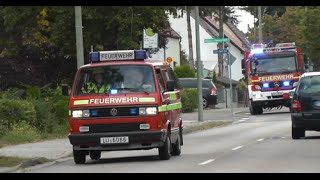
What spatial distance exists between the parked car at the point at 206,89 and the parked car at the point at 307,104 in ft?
89.1

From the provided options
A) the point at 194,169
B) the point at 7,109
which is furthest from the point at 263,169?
the point at 7,109

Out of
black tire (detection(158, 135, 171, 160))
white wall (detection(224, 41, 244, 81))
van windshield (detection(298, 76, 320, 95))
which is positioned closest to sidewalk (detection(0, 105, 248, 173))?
black tire (detection(158, 135, 171, 160))

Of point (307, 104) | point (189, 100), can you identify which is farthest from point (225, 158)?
point (189, 100)

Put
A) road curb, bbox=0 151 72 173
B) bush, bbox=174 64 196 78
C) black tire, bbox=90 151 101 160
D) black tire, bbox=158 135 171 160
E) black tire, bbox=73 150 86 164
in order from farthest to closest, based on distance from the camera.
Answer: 1. bush, bbox=174 64 196 78
2. black tire, bbox=90 151 101 160
3. black tire, bbox=73 150 86 164
4. black tire, bbox=158 135 171 160
5. road curb, bbox=0 151 72 173

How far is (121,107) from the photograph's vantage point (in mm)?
18000

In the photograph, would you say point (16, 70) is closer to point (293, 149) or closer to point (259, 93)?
point (259, 93)

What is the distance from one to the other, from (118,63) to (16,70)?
1807 cm

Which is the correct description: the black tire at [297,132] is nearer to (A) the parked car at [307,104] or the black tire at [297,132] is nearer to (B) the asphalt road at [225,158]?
(A) the parked car at [307,104]

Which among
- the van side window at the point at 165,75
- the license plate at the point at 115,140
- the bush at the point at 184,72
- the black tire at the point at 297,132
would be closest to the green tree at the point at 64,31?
the black tire at the point at 297,132

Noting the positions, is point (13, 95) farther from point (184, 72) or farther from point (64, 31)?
point (184, 72)

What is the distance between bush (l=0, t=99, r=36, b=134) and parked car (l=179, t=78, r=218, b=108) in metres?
24.5

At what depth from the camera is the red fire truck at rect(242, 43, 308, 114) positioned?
4141 cm

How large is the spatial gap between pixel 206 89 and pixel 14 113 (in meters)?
26.0

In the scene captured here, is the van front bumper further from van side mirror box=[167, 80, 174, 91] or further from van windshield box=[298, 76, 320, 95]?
van windshield box=[298, 76, 320, 95]
